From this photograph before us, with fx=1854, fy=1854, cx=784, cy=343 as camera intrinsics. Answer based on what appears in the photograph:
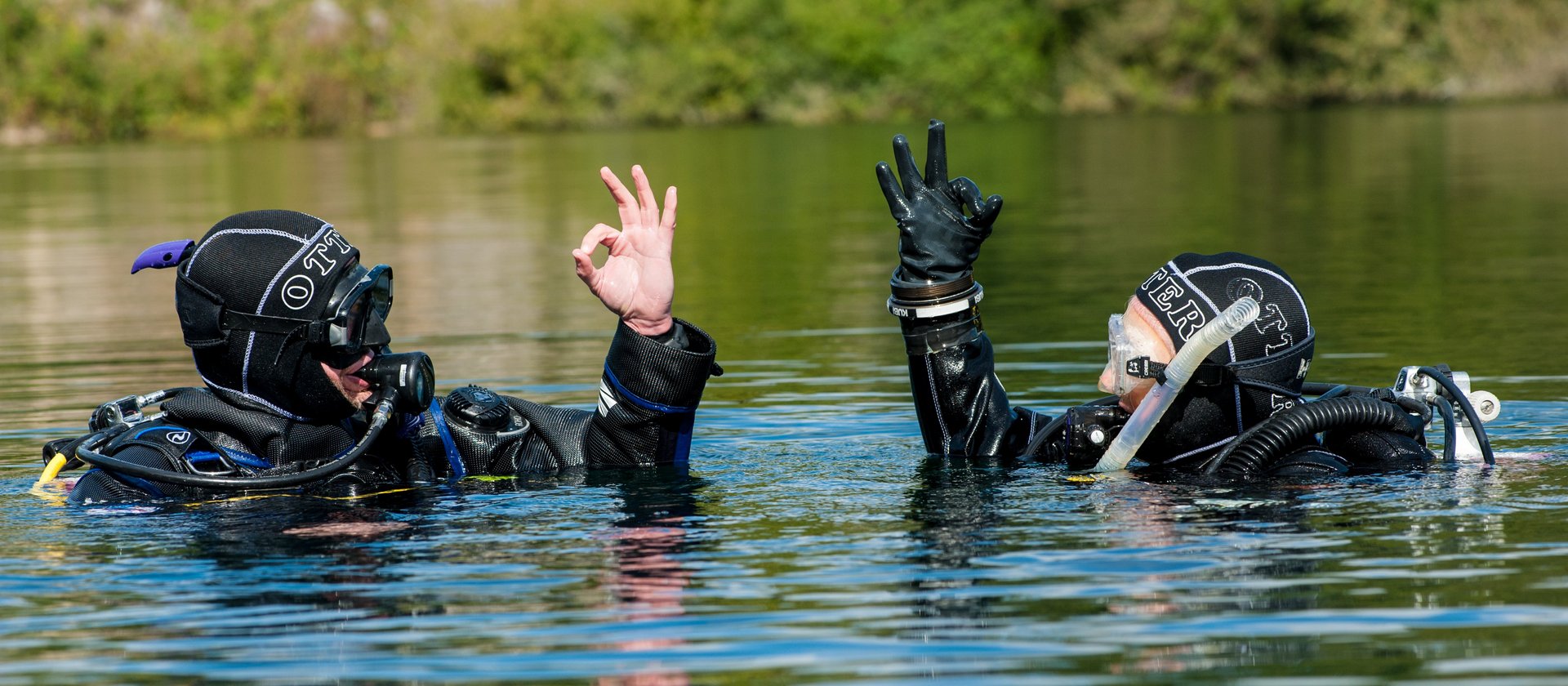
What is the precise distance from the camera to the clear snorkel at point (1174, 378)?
17.0ft

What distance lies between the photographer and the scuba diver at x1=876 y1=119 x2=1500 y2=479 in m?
5.34

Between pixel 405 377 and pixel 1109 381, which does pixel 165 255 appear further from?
pixel 1109 381

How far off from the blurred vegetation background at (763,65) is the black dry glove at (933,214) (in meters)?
Result: 54.7

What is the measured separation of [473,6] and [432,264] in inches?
2479

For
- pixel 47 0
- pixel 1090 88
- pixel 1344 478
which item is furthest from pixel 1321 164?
pixel 47 0

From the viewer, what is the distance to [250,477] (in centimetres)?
523

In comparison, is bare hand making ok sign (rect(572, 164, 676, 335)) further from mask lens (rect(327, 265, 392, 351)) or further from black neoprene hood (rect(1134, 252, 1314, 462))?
black neoprene hood (rect(1134, 252, 1314, 462))

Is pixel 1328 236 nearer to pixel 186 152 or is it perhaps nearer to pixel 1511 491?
pixel 1511 491

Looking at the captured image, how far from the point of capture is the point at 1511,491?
5.40 m

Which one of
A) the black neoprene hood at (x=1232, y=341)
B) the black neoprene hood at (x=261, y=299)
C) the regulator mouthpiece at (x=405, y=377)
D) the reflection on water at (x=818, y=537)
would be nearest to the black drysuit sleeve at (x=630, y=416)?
the reflection on water at (x=818, y=537)

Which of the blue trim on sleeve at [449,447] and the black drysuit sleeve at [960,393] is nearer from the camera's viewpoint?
the blue trim on sleeve at [449,447]

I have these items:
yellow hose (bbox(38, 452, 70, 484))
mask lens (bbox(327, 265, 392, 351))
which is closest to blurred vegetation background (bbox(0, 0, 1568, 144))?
→ mask lens (bbox(327, 265, 392, 351))

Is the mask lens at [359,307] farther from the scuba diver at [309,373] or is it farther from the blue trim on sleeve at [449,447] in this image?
the blue trim on sleeve at [449,447]

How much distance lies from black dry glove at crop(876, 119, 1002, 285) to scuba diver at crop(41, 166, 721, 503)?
749mm
